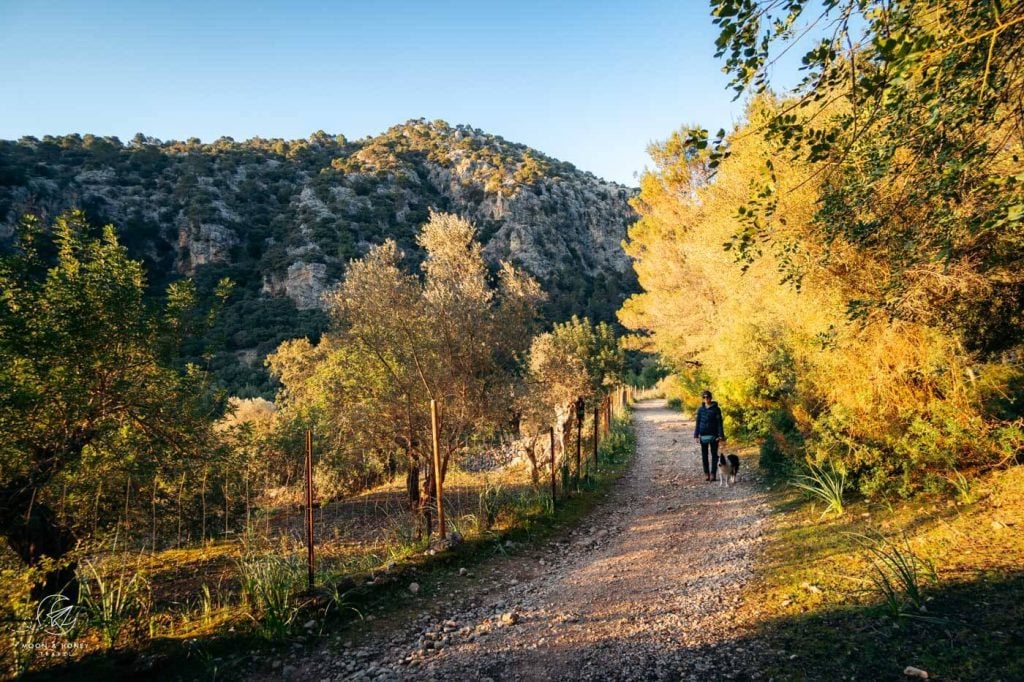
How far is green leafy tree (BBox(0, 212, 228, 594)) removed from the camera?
5281 millimetres

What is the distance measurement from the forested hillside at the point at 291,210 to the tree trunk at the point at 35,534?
2371cm

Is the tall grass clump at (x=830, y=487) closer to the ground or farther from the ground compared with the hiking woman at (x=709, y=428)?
closer to the ground

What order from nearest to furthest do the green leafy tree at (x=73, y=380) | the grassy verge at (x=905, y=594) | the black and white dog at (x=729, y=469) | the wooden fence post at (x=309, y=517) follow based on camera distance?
the grassy verge at (x=905, y=594), the green leafy tree at (x=73, y=380), the wooden fence post at (x=309, y=517), the black and white dog at (x=729, y=469)

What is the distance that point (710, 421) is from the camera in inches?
409

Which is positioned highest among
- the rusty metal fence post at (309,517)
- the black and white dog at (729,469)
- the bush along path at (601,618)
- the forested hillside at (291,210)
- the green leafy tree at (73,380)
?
the forested hillside at (291,210)

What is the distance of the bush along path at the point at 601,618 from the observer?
13.1 ft

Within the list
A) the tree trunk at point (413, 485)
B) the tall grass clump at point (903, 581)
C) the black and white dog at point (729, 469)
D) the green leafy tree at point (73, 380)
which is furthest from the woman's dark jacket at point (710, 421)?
the green leafy tree at point (73, 380)

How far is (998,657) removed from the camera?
10.4 feet

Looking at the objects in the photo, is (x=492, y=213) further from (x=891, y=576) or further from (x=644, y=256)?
(x=891, y=576)

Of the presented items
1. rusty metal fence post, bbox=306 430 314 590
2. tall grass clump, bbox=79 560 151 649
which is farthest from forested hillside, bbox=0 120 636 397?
rusty metal fence post, bbox=306 430 314 590

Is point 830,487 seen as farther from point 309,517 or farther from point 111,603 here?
point 111,603

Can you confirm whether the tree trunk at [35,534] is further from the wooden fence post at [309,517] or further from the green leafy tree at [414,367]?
the green leafy tree at [414,367]

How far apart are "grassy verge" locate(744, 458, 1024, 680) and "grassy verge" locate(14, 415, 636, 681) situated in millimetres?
3521

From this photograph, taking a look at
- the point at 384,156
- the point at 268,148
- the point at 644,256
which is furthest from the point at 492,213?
the point at 644,256
